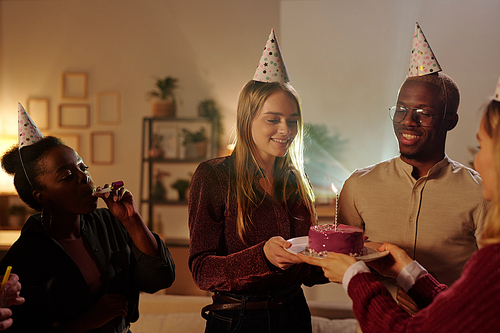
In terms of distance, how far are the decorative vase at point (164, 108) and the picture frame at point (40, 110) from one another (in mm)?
1233

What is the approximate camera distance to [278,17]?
4117 millimetres

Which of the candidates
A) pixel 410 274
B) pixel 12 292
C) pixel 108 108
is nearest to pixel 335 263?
pixel 410 274

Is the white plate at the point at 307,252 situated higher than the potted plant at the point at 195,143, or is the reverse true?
the potted plant at the point at 195,143

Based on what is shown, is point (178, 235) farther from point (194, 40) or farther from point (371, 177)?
point (371, 177)

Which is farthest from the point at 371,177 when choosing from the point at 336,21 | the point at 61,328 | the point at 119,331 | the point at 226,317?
the point at 336,21

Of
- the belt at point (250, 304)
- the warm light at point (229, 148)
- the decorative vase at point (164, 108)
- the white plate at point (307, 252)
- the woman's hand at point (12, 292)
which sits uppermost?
the decorative vase at point (164, 108)

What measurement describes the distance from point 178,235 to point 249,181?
124 inches

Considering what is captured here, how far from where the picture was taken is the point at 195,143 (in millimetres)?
4141

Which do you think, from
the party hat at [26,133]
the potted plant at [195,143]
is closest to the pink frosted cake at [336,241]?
the party hat at [26,133]

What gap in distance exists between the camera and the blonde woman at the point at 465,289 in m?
0.75

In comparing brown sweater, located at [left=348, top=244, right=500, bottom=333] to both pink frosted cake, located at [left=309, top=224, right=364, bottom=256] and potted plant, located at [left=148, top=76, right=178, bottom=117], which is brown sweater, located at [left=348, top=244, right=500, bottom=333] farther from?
potted plant, located at [left=148, top=76, right=178, bottom=117]

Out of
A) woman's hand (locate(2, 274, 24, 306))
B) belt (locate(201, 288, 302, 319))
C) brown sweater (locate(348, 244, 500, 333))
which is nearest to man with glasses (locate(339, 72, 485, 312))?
belt (locate(201, 288, 302, 319))

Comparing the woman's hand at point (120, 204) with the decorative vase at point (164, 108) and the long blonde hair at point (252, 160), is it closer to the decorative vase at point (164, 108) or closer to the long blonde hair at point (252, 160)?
the long blonde hair at point (252, 160)

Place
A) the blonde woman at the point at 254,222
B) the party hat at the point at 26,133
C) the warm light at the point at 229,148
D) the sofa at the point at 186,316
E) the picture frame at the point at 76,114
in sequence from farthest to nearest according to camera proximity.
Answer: the picture frame at the point at 76,114, the warm light at the point at 229,148, the sofa at the point at 186,316, the party hat at the point at 26,133, the blonde woman at the point at 254,222
